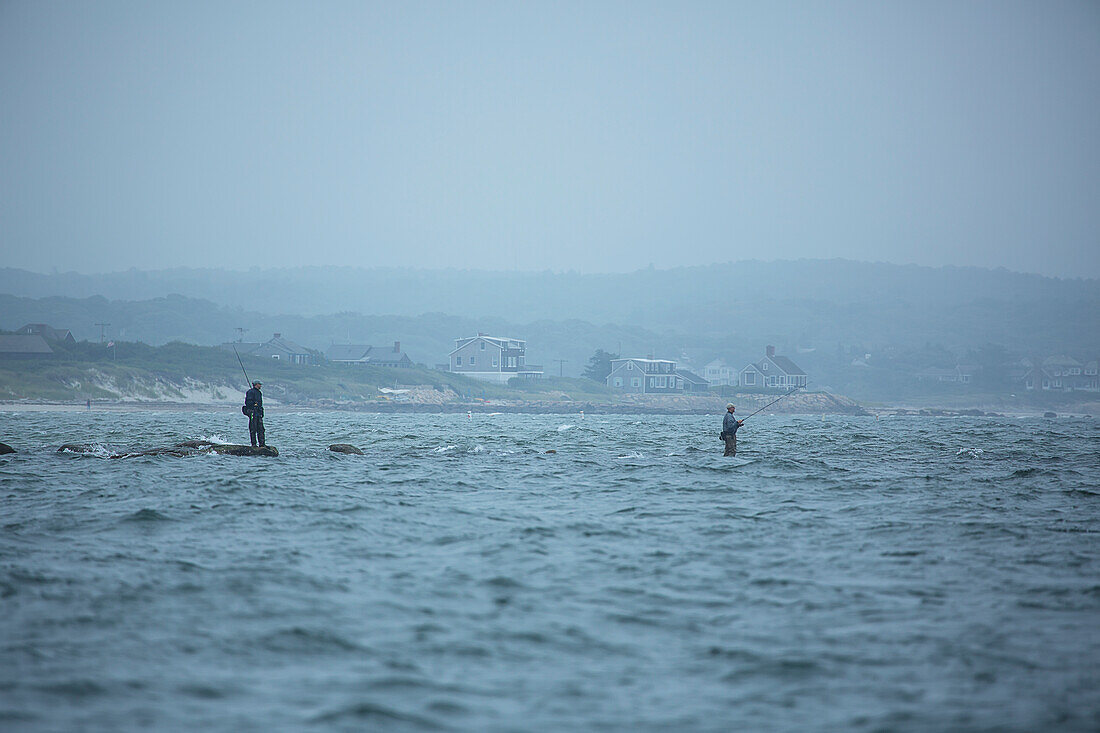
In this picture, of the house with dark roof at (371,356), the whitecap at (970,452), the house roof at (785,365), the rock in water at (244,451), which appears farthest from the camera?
the house with dark roof at (371,356)

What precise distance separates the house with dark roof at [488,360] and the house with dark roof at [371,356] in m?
7.45

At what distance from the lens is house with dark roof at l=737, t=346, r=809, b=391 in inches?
5118

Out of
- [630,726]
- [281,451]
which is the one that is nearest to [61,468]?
[281,451]

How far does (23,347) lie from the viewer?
106 metres

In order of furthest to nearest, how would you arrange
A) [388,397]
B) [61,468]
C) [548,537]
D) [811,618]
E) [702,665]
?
1. [388,397]
2. [61,468]
3. [548,537]
4. [811,618]
5. [702,665]

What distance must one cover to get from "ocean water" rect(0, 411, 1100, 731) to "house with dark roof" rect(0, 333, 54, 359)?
305 feet

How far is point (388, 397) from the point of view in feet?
355

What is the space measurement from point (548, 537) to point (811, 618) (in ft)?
20.2

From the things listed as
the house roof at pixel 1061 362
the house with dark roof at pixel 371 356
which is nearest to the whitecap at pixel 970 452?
the house with dark roof at pixel 371 356

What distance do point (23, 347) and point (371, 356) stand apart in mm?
→ 44026

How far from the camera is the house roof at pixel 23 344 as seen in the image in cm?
10550

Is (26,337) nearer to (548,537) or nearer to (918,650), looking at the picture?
(548,537)

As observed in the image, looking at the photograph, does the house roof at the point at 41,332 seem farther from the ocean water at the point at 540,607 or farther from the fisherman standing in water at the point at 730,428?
the fisherman standing in water at the point at 730,428

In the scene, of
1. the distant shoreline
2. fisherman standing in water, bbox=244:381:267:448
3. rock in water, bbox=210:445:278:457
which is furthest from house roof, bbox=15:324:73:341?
fisherman standing in water, bbox=244:381:267:448
